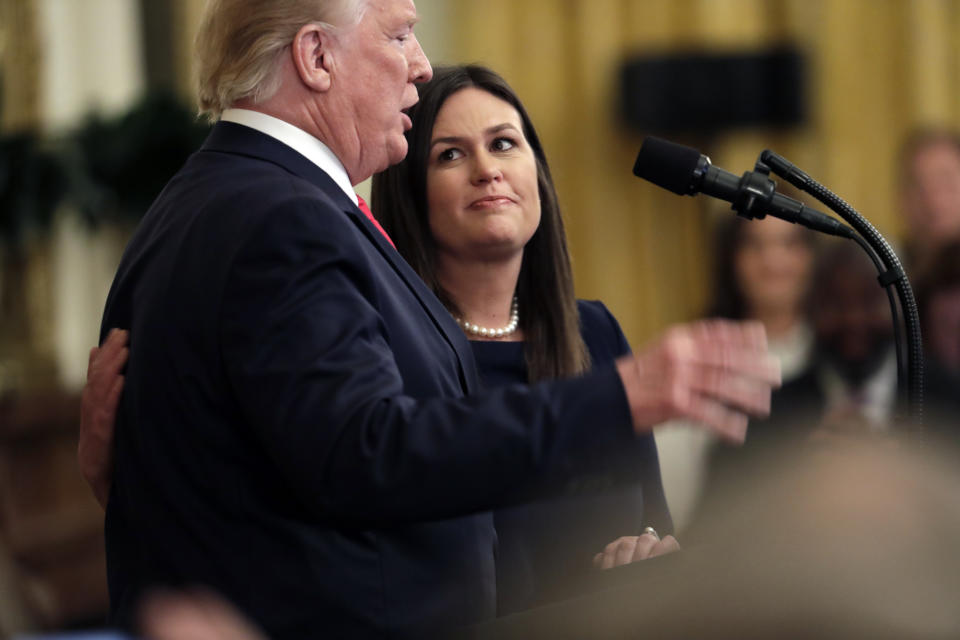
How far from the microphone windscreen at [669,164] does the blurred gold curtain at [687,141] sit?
4890 millimetres

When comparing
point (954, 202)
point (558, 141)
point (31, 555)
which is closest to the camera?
point (954, 202)

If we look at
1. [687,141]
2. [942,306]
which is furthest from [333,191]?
[687,141]

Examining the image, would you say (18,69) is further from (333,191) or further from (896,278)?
(896,278)

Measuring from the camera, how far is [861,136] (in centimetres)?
654

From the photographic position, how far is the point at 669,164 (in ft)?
5.46

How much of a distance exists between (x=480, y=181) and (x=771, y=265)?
1.87 metres

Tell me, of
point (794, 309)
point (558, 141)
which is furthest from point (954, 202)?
point (558, 141)

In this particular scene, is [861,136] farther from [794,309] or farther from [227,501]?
[227,501]

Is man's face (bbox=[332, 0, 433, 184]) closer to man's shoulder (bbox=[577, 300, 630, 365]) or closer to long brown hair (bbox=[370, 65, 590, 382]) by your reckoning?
long brown hair (bbox=[370, 65, 590, 382])

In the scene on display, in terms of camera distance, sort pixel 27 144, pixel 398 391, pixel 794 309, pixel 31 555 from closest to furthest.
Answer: pixel 398 391
pixel 794 309
pixel 31 555
pixel 27 144

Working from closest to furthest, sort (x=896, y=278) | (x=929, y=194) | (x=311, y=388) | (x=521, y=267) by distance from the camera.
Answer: (x=311, y=388)
(x=896, y=278)
(x=521, y=267)
(x=929, y=194)

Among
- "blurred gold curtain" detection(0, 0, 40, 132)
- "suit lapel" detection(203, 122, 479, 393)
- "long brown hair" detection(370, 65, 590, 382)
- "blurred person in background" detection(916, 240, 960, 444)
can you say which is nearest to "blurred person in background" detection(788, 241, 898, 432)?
"blurred person in background" detection(916, 240, 960, 444)

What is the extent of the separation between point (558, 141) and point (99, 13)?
2653 millimetres

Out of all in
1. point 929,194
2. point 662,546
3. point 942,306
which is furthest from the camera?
point 929,194
